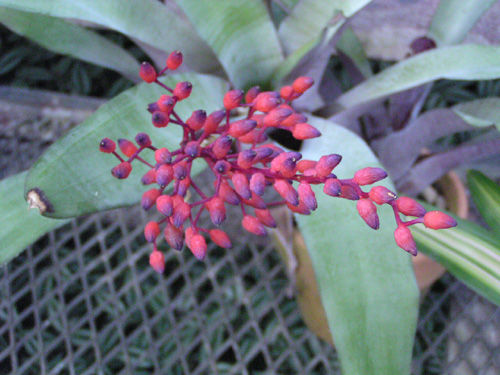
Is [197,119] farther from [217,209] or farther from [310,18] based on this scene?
[310,18]

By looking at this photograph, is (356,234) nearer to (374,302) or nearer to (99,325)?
(374,302)

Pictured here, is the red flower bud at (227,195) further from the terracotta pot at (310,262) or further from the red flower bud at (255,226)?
the terracotta pot at (310,262)

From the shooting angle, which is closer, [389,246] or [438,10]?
[389,246]

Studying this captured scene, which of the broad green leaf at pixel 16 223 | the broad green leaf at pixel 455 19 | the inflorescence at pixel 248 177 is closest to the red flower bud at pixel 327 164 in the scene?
the inflorescence at pixel 248 177

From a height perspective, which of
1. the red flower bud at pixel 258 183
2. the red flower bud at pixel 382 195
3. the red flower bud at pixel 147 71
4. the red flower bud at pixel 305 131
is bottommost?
the red flower bud at pixel 382 195

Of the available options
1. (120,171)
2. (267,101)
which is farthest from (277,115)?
(120,171)

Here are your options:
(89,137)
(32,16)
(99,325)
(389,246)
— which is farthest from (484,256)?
(99,325)

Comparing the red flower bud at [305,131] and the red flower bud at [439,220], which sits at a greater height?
the red flower bud at [305,131]
